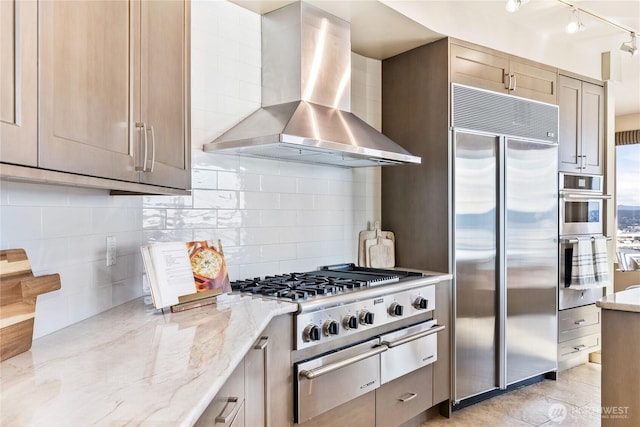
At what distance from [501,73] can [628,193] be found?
3585 mm

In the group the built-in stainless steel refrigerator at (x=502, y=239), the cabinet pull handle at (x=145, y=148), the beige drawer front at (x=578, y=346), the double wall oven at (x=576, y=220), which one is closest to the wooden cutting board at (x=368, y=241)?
the built-in stainless steel refrigerator at (x=502, y=239)

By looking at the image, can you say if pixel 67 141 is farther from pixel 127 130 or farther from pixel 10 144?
pixel 127 130

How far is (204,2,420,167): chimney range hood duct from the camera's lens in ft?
7.61

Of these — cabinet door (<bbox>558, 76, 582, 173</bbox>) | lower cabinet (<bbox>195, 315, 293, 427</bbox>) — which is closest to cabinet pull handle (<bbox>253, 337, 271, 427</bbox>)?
lower cabinet (<bbox>195, 315, 293, 427</bbox>)

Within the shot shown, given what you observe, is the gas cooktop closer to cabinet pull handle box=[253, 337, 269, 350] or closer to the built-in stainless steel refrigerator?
cabinet pull handle box=[253, 337, 269, 350]

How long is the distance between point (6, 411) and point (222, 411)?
21.6 inches

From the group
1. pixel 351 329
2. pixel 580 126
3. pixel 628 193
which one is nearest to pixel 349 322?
pixel 351 329

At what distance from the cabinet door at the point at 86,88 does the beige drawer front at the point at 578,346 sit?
362 cm

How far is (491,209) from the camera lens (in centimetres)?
309

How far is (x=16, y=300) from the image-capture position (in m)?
1.21

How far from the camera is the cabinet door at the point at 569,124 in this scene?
3656 millimetres

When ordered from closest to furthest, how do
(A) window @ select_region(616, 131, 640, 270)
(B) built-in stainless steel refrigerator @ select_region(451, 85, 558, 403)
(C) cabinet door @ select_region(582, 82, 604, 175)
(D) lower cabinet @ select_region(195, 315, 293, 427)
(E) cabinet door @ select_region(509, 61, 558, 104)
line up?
1. (D) lower cabinet @ select_region(195, 315, 293, 427)
2. (B) built-in stainless steel refrigerator @ select_region(451, 85, 558, 403)
3. (E) cabinet door @ select_region(509, 61, 558, 104)
4. (C) cabinet door @ select_region(582, 82, 604, 175)
5. (A) window @ select_region(616, 131, 640, 270)

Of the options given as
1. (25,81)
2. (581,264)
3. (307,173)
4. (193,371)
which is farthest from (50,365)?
(581,264)

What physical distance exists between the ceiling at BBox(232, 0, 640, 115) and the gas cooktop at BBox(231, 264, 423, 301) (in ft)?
5.12
